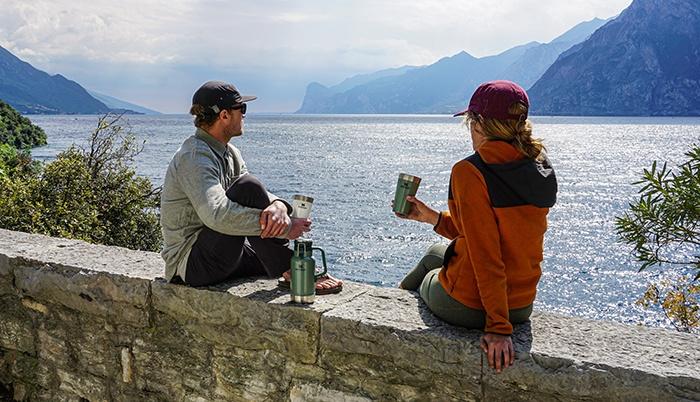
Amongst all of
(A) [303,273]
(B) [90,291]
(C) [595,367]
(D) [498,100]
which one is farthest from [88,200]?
(C) [595,367]

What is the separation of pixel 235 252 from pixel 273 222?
1.25 ft

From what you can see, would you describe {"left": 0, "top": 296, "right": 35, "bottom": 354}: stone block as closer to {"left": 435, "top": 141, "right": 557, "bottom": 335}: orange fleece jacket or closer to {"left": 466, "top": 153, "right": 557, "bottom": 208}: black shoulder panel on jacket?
{"left": 435, "top": 141, "right": 557, "bottom": 335}: orange fleece jacket

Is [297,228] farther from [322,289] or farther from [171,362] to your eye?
[171,362]

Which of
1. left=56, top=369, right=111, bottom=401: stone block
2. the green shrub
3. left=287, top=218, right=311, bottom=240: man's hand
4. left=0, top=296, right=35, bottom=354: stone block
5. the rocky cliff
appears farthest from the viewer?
the rocky cliff

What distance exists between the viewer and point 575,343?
8.93 ft

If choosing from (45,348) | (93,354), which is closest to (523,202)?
(93,354)

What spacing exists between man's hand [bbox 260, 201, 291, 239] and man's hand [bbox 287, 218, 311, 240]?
41mm

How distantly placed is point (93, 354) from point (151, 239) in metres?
11.2

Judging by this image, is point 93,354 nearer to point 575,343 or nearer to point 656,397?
point 575,343

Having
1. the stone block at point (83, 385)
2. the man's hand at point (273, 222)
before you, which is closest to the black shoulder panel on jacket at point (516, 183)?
the man's hand at point (273, 222)

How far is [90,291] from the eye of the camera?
3711 millimetres

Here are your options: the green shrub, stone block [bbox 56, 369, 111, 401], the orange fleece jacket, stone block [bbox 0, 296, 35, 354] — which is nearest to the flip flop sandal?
the orange fleece jacket

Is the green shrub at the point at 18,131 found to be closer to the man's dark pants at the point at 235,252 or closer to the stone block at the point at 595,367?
the man's dark pants at the point at 235,252

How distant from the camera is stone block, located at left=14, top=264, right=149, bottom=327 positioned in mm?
3596
